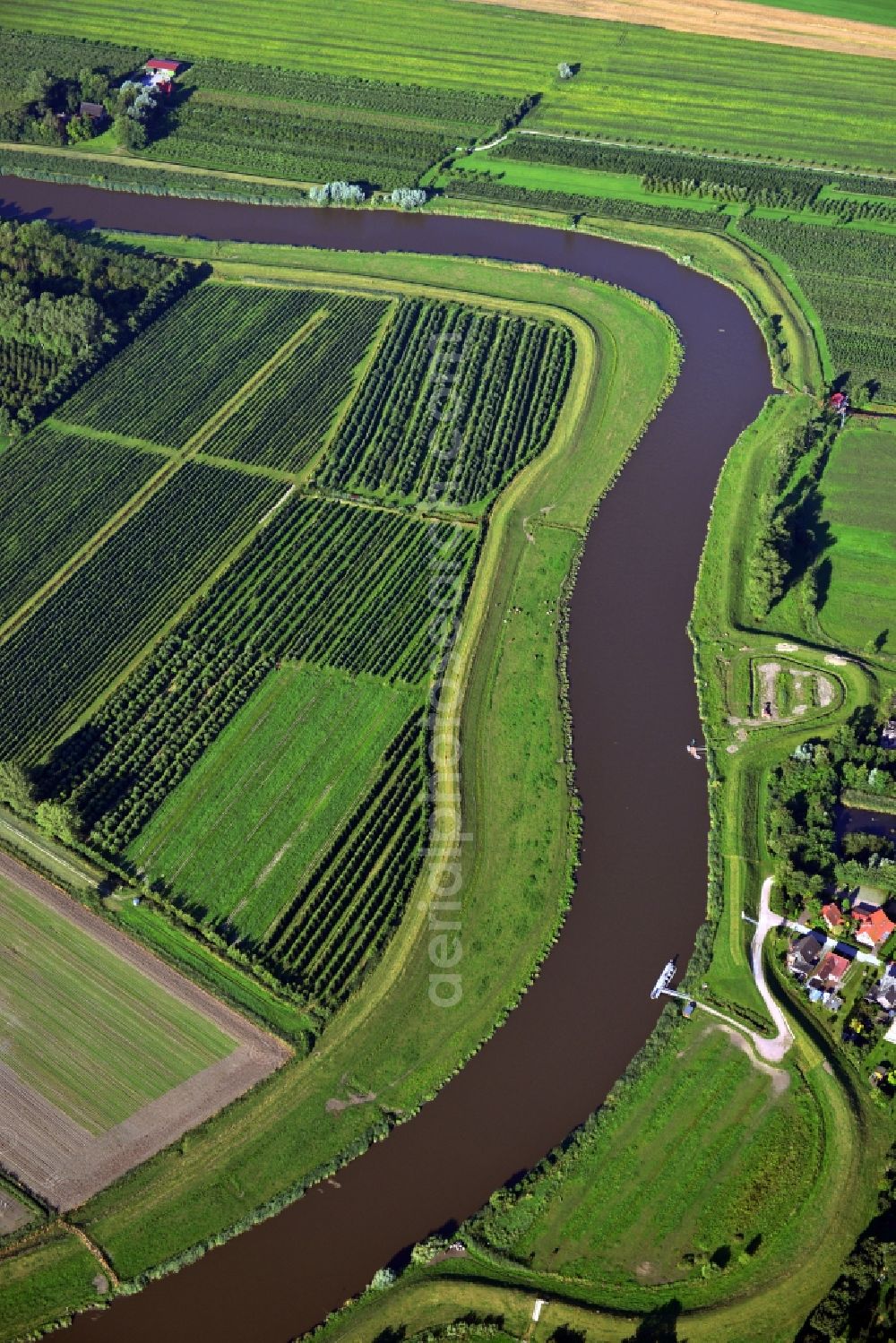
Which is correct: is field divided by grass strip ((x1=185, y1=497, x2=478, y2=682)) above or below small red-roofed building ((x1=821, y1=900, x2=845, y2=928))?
above

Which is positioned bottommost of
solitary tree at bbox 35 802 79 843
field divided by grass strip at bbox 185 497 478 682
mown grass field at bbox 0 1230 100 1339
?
mown grass field at bbox 0 1230 100 1339

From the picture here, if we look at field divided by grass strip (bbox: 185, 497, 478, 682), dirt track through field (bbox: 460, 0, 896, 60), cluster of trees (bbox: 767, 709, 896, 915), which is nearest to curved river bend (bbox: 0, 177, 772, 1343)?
cluster of trees (bbox: 767, 709, 896, 915)

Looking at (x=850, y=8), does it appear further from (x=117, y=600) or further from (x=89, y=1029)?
(x=89, y=1029)

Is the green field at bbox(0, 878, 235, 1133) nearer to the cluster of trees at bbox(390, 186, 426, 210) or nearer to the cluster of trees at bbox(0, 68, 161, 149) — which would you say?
the cluster of trees at bbox(390, 186, 426, 210)

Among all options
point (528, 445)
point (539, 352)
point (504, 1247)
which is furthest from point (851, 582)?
point (504, 1247)

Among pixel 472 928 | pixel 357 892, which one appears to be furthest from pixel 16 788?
pixel 472 928
